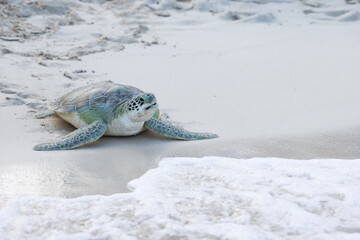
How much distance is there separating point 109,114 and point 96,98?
0.21 m

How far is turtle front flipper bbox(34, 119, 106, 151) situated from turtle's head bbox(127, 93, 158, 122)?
0.84ft

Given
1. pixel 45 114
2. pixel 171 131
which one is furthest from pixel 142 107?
pixel 45 114

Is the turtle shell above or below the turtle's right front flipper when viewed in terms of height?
above

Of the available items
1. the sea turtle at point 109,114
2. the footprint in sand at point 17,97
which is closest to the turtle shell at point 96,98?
the sea turtle at point 109,114

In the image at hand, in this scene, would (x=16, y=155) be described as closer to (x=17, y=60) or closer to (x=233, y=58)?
(x=17, y=60)

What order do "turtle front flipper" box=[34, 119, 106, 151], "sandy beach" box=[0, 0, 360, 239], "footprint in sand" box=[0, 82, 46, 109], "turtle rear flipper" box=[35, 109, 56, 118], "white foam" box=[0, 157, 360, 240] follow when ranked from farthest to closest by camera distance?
"footprint in sand" box=[0, 82, 46, 109] → "turtle rear flipper" box=[35, 109, 56, 118] → "turtle front flipper" box=[34, 119, 106, 151] → "sandy beach" box=[0, 0, 360, 239] → "white foam" box=[0, 157, 360, 240]

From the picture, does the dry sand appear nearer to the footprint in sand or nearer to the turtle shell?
the footprint in sand

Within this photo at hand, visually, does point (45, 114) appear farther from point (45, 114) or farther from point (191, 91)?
point (191, 91)

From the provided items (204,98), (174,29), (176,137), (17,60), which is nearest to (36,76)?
(17,60)

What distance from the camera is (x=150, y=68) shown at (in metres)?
6.13

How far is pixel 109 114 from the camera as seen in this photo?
4.30 meters

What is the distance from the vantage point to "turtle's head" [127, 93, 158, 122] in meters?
4.11

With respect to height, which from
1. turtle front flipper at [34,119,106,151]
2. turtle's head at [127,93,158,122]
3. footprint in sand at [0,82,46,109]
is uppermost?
turtle's head at [127,93,158,122]

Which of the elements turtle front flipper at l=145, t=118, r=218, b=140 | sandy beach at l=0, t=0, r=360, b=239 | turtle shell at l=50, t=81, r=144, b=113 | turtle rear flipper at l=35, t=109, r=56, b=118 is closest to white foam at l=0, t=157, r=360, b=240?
sandy beach at l=0, t=0, r=360, b=239
